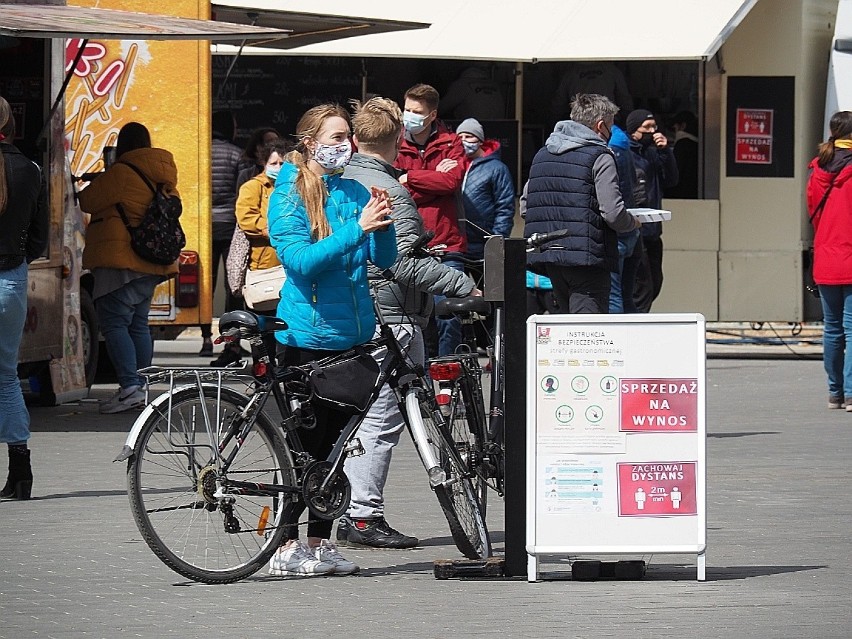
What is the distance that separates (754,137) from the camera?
17141mm

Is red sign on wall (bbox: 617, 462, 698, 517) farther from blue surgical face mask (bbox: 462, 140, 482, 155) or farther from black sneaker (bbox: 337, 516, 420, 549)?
blue surgical face mask (bbox: 462, 140, 482, 155)

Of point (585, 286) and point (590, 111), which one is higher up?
point (590, 111)

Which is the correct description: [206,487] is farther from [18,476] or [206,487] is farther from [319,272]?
[18,476]

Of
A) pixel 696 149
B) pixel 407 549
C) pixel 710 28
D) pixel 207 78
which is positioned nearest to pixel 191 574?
pixel 407 549

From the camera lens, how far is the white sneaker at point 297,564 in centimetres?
700

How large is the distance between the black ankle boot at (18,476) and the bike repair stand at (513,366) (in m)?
2.90

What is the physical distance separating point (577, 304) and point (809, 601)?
3.83m

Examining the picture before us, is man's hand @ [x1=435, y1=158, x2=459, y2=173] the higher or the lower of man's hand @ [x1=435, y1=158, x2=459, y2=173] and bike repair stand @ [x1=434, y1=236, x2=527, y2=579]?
the higher

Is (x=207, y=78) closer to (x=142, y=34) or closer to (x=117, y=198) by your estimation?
(x=117, y=198)

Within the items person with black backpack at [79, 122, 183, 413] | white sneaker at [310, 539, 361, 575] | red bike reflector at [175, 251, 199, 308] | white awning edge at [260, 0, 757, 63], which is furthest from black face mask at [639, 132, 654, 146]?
white sneaker at [310, 539, 361, 575]

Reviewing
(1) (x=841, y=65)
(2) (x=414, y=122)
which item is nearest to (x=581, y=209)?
(2) (x=414, y=122)

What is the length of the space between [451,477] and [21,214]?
2751 mm

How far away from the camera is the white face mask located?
7.01 meters

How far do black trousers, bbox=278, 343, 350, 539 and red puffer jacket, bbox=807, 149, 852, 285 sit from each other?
6.04 meters
